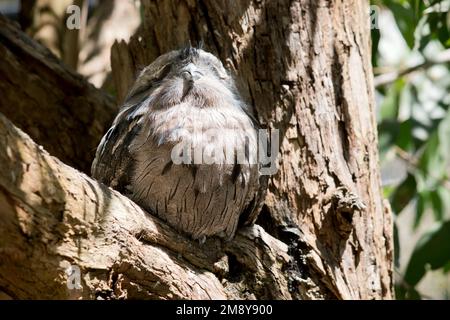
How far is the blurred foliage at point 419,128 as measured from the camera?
4.29 meters

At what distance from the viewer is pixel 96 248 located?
2.61 metres

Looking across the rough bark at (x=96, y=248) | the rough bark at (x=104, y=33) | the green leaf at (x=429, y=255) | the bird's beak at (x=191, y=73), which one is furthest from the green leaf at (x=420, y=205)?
the bird's beak at (x=191, y=73)

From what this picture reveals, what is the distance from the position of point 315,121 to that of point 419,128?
258 centimetres

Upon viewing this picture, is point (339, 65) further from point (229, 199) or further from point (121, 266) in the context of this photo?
point (121, 266)

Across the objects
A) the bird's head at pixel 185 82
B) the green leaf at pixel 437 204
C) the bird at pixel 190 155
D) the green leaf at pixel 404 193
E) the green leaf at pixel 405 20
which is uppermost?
the green leaf at pixel 405 20

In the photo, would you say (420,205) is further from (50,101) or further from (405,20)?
(50,101)

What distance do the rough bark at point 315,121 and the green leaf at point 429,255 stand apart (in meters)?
0.91

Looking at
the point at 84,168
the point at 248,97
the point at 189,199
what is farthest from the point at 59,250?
the point at 84,168

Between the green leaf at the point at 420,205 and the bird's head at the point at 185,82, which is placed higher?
the bird's head at the point at 185,82

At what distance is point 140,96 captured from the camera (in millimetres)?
3553

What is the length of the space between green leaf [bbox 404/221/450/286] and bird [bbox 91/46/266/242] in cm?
164

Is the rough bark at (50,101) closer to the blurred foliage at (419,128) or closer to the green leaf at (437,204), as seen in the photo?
the blurred foliage at (419,128)
